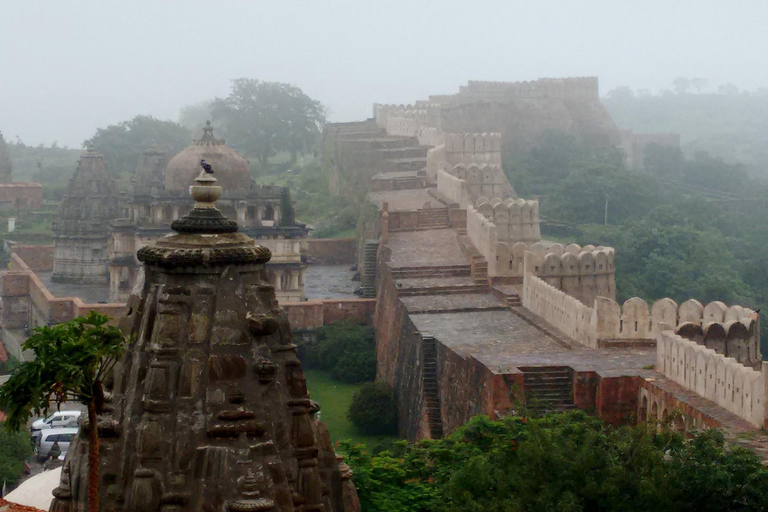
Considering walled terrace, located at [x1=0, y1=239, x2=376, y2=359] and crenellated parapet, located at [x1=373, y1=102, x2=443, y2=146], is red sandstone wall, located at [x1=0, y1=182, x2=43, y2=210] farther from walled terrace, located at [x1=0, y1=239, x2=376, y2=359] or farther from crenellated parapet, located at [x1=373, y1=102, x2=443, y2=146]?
crenellated parapet, located at [x1=373, y1=102, x2=443, y2=146]

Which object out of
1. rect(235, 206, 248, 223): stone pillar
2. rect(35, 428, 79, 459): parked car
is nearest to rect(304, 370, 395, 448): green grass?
rect(35, 428, 79, 459): parked car

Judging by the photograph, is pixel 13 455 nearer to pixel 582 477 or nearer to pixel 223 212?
pixel 582 477

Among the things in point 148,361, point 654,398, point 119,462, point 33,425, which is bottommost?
point 33,425

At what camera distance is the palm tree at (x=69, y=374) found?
721 cm

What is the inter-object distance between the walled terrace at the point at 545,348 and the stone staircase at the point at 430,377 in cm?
2

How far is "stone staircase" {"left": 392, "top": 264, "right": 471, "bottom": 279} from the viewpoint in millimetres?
Result: 29969

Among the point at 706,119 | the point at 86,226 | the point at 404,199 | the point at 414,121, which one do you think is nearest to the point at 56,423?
the point at 404,199

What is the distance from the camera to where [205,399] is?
23.6ft

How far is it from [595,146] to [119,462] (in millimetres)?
58691

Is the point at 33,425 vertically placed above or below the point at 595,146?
below

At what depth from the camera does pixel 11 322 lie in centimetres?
3850

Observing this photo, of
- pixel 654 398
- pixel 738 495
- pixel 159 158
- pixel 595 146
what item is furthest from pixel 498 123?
pixel 738 495

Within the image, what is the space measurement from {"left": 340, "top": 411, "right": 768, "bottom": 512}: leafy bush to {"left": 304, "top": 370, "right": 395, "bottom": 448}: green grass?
9.28 metres

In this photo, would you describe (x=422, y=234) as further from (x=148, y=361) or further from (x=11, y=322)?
(x=148, y=361)
